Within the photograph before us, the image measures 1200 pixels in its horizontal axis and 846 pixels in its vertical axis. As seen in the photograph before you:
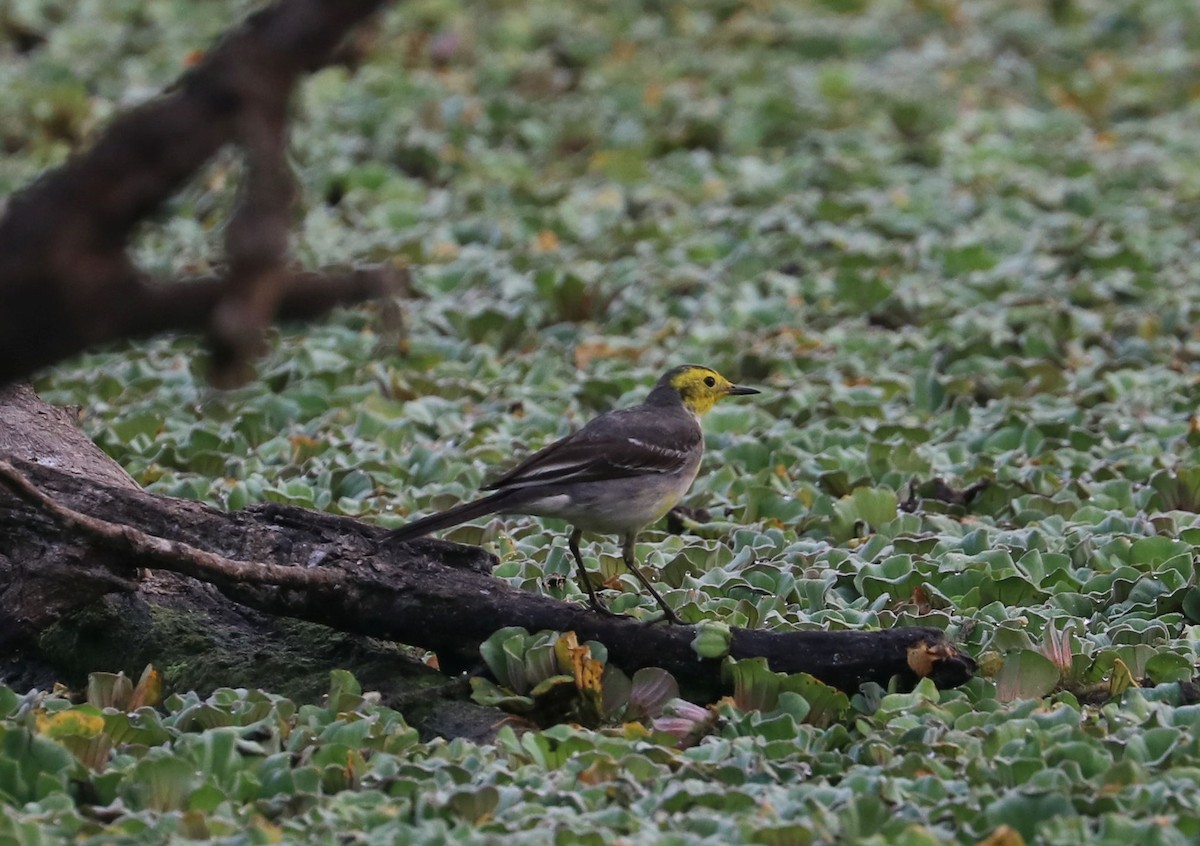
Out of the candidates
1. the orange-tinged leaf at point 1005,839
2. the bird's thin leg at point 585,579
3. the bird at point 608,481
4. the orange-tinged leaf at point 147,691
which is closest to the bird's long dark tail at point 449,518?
the bird at point 608,481

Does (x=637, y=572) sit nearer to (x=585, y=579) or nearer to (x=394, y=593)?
(x=585, y=579)


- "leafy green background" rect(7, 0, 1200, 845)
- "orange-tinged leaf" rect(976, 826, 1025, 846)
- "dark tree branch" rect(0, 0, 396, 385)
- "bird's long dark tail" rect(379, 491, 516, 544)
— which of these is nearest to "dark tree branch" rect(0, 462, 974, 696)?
"bird's long dark tail" rect(379, 491, 516, 544)

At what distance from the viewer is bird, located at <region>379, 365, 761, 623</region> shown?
639 cm

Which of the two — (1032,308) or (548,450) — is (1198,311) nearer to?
(1032,308)

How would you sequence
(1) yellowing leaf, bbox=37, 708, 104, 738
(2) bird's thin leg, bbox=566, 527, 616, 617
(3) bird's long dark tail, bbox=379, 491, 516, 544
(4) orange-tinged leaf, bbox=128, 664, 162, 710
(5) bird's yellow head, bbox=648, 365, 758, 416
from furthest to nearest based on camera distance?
1. (5) bird's yellow head, bbox=648, 365, 758, 416
2. (2) bird's thin leg, bbox=566, 527, 616, 617
3. (3) bird's long dark tail, bbox=379, 491, 516, 544
4. (4) orange-tinged leaf, bbox=128, 664, 162, 710
5. (1) yellowing leaf, bbox=37, 708, 104, 738

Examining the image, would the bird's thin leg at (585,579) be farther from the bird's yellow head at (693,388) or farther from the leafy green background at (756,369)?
the bird's yellow head at (693,388)

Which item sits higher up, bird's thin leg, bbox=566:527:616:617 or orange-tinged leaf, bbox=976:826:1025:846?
orange-tinged leaf, bbox=976:826:1025:846

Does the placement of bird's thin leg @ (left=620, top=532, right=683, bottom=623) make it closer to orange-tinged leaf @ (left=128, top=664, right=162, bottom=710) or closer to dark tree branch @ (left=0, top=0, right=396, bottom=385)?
orange-tinged leaf @ (left=128, top=664, right=162, bottom=710)

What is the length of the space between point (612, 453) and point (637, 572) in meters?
0.45

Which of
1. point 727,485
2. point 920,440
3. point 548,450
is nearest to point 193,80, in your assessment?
point 548,450

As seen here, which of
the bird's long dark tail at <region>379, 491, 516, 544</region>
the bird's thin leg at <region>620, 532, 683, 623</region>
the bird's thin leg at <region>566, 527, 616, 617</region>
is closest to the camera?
the bird's long dark tail at <region>379, 491, 516, 544</region>

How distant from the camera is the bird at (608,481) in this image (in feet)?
21.0

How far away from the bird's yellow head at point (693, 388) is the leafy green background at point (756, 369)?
0.38 metres

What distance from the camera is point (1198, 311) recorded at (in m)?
10.4
